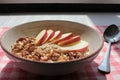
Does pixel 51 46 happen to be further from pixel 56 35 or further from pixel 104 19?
pixel 104 19

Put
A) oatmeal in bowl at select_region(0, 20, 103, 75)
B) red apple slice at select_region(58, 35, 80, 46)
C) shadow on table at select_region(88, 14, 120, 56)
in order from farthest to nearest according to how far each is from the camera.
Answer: shadow on table at select_region(88, 14, 120, 56), red apple slice at select_region(58, 35, 80, 46), oatmeal in bowl at select_region(0, 20, 103, 75)

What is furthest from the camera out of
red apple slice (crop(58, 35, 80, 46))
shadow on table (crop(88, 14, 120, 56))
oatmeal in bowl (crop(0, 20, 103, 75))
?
shadow on table (crop(88, 14, 120, 56))

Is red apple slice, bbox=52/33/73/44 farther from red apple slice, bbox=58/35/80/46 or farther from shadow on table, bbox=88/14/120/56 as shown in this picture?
shadow on table, bbox=88/14/120/56

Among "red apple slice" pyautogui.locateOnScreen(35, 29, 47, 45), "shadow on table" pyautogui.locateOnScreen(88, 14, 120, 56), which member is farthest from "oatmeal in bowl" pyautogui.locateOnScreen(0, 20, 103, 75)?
"shadow on table" pyautogui.locateOnScreen(88, 14, 120, 56)

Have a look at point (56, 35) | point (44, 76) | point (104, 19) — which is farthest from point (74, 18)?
point (44, 76)

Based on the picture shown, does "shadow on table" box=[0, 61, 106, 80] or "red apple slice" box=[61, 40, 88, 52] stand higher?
"red apple slice" box=[61, 40, 88, 52]

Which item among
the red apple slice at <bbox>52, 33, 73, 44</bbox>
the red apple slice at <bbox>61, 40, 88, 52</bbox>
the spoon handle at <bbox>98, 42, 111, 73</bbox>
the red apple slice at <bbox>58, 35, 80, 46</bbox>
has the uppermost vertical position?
the red apple slice at <bbox>52, 33, 73, 44</bbox>

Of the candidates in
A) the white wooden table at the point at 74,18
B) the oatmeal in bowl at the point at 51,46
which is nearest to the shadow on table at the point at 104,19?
the white wooden table at the point at 74,18

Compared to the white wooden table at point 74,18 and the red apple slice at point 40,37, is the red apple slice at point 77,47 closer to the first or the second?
the red apple slice at point 40,37
